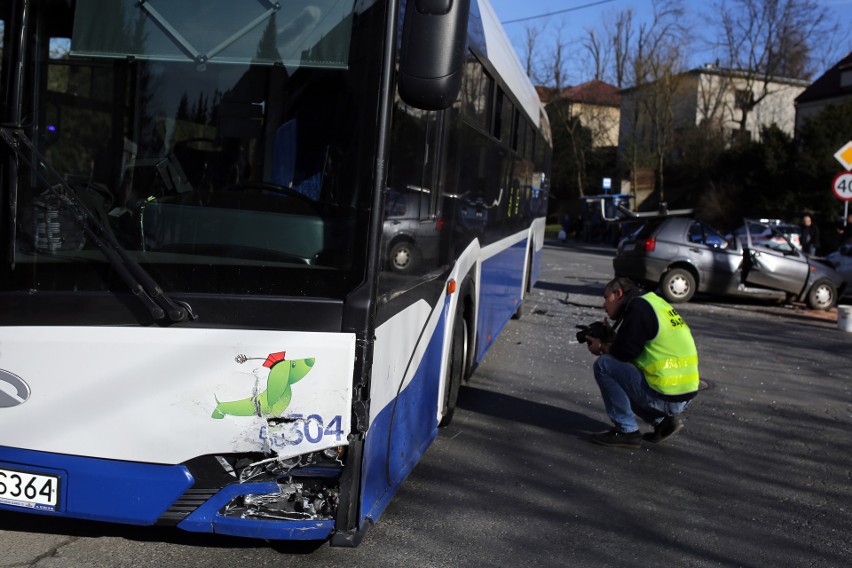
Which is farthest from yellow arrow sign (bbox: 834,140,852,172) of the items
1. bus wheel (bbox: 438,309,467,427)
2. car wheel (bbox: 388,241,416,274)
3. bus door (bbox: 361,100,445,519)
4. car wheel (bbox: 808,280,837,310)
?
car wheel (bbox: 388,241,416,274)

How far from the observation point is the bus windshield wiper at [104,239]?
3738 mm

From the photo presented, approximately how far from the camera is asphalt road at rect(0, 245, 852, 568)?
15.1 feet

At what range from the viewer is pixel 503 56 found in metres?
8.66

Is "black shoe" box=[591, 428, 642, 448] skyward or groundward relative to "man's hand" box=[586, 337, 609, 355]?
groundward

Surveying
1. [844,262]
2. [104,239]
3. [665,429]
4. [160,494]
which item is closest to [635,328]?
[665,429]

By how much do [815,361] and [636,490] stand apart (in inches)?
266

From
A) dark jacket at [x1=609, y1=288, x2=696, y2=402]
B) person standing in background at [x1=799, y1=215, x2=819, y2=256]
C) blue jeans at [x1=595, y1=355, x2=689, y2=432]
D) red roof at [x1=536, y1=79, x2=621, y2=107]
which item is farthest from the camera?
red roof at [x1=536, y1=79, x2=621, y2=107]

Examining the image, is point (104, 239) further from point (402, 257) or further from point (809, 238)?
point (809, 238)

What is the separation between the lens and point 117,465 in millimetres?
3898

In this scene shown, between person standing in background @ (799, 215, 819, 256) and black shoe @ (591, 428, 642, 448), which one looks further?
person standing in background @ (799, 215, 819, 256)

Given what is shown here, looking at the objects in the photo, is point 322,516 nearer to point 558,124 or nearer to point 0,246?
point 0,246

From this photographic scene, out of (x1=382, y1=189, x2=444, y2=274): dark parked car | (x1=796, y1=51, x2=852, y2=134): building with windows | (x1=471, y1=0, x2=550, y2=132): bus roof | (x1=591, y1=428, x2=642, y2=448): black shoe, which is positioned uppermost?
(x1=796, y1=51, x2=852, y2=134): building with windows

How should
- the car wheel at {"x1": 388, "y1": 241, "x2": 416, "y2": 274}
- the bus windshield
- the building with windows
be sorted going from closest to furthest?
1. the bus windshield
2. the car wheel at {"x1": 388, "y1": 241, "x2": 416, "y2": 274}
3. the building with windows

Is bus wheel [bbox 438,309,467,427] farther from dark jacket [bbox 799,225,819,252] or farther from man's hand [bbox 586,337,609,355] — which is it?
dark jacket [bbox 799,225,819,252]
